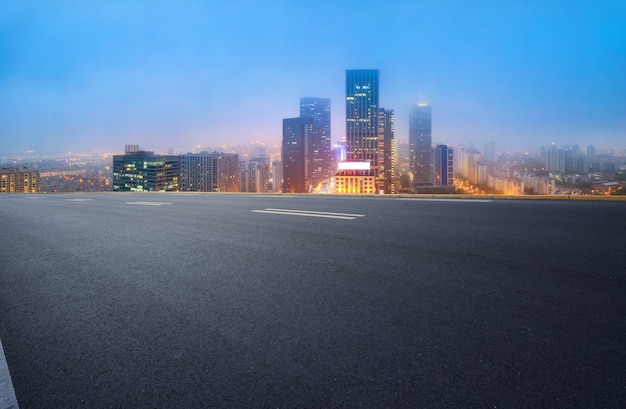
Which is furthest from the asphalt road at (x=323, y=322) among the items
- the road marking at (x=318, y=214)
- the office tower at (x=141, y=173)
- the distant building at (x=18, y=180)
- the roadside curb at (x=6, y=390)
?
the office tower at (x=141, y=173)

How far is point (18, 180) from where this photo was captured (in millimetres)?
50438

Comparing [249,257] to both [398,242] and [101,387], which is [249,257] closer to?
[398,242]

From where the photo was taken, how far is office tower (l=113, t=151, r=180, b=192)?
73.1 metres

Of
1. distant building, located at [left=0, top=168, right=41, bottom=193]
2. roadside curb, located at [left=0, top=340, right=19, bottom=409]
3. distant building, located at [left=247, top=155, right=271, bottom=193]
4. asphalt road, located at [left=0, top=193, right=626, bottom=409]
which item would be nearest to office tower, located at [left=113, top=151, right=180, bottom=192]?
distant building, located at [left=0, top=168, right=41, bottom=193]

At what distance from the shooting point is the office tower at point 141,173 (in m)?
73.1

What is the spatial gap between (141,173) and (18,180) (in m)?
25.4

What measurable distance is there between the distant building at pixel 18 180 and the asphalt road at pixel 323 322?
57310 millimetres

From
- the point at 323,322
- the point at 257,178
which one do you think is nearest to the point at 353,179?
the point at 257,178

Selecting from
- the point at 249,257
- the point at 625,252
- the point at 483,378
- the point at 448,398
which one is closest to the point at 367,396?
the point at 448,398

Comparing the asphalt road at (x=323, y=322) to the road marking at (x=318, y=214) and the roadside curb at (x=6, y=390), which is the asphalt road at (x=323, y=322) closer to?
the roadside curb at (x=6, y=390)

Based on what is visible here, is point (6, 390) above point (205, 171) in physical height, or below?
below

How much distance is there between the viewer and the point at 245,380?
6.52ft

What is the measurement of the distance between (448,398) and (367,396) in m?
0.42

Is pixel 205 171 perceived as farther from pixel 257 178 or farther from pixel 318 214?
pixel 318 214
